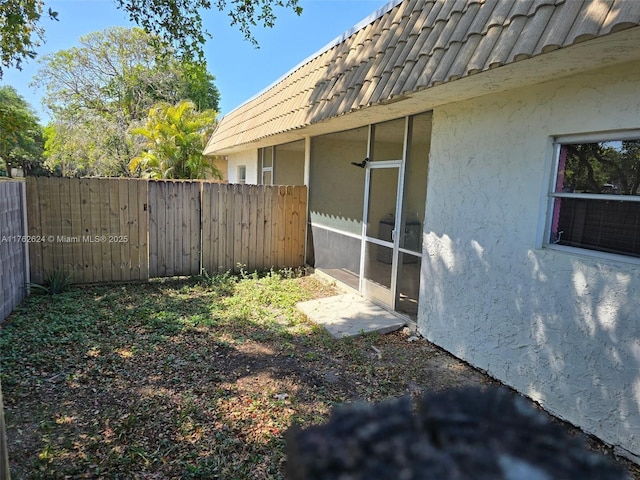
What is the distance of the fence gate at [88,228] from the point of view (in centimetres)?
622

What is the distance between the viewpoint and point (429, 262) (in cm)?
482

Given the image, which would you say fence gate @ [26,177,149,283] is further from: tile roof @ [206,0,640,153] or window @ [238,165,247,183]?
window @ [238,165,247,183]

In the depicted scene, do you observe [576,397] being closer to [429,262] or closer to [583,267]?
[583,267]

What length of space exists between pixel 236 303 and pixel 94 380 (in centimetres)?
264

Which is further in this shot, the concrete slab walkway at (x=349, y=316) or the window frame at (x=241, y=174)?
the window frame at (x=241, y=174)

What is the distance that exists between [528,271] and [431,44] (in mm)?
2406

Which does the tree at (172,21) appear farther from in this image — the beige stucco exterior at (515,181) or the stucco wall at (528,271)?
the stucco wall at (528,271)

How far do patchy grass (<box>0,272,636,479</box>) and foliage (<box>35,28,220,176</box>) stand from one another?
16347mm

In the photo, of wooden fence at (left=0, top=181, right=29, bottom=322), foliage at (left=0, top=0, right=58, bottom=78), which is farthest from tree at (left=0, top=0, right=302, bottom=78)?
wooden fence at (left=0, top=181, right=29, bottom=322)

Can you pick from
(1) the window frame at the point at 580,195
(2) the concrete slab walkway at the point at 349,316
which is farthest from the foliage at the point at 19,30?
(1) the window frame at the point at 580,195

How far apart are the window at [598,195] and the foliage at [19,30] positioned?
5.82 metres

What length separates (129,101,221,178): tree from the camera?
47.1 feet

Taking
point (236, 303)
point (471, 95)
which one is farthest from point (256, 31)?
point (236, 303)

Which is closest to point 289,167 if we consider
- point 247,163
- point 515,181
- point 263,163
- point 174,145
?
point 263,163
